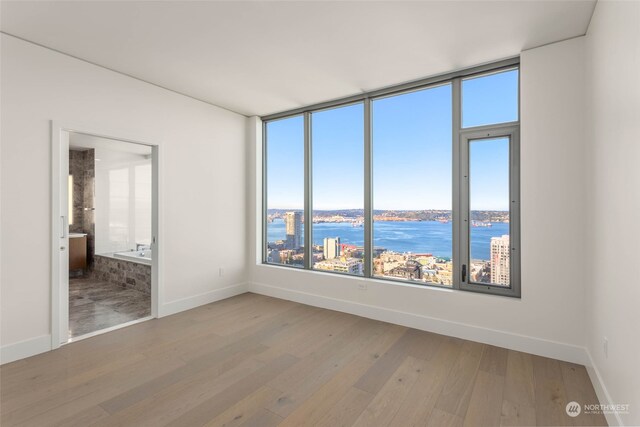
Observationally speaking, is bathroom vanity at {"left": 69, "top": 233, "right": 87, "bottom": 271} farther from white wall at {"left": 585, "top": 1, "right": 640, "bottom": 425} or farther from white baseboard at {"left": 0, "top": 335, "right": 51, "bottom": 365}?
white wall at {"left": 585, "top": 1, "right": 640, "bottom": 425}

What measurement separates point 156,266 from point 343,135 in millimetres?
2889

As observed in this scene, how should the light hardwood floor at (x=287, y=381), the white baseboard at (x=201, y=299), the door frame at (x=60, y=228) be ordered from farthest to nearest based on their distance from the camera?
the white baseboard at (x=201, y=299), the door frame at (x=60, y=228), the light hardwood floor at (x=287, y=381)

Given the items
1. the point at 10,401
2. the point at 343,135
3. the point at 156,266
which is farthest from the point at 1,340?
the point at 343,135

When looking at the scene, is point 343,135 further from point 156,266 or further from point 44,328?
point 44,328

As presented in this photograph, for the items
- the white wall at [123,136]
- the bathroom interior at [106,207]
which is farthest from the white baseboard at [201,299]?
the bathroom interior at [106,207]

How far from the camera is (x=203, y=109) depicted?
424 cm

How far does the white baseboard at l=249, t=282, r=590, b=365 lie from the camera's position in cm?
264

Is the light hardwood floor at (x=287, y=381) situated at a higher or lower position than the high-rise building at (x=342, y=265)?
lower

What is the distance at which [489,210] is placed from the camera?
315 cm

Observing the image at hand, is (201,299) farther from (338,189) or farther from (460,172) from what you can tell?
(460,172)

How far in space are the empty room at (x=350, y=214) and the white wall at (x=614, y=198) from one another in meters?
0.02

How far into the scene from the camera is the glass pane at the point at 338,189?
4.05m

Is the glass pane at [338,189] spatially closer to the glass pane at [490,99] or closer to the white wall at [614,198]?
the glass pane at [490,99]

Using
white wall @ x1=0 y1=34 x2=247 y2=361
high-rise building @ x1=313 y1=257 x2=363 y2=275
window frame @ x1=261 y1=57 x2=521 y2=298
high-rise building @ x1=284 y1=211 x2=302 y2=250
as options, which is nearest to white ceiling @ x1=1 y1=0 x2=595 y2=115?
window frame @ x1=261 y1=57 x2=521 y2=298
